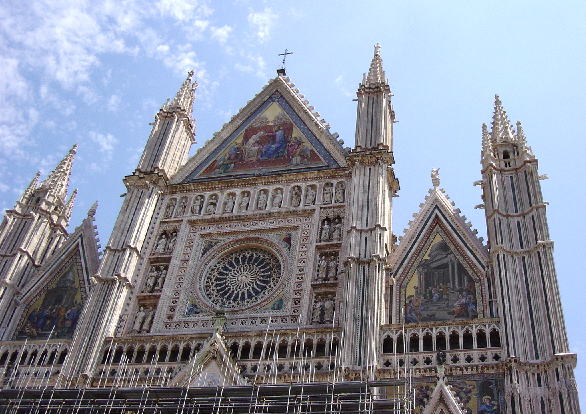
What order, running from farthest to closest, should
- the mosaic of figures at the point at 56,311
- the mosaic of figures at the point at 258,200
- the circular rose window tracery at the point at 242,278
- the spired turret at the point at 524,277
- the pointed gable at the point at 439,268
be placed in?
1. the mosaic of figures at the point at 258,200
2. the mosaic of figures at the point at 56,311
3. the circular rose window tracery at the point at 242,278
4. the pointed gable at the point at 439,268
5. the spired turret at the point at 524,277

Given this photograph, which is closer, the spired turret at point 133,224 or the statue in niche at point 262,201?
the spired turret at point 133,224

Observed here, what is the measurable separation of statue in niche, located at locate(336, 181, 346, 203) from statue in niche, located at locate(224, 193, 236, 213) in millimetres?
2949

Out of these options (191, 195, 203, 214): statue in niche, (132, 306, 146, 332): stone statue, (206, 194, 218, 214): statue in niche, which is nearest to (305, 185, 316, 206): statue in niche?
(206, 194, 218, 214): statue in niche

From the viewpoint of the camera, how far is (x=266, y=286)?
19875 mm

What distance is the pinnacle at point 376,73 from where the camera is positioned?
23.9 meters

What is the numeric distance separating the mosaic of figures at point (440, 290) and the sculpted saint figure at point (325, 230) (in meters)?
2.58

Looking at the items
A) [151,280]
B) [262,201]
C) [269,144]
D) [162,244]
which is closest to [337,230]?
[262,201]

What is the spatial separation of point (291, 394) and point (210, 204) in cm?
817

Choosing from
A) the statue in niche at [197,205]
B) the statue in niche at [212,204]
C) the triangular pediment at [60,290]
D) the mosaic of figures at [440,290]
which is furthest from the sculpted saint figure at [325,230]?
the triangular pediment at [60,290]

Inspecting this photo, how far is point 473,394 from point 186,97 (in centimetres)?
1452

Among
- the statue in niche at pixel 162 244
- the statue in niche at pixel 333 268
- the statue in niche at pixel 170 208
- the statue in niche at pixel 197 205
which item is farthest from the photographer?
the statue in niche at pixel 170 208

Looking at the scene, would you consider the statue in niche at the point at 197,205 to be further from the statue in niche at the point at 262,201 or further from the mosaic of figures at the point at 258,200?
the statue in niche at the point at 262,201

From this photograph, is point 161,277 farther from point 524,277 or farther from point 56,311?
point 524,277

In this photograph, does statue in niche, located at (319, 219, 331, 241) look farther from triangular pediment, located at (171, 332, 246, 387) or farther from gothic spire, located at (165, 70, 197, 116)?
gothic spire, located at (165, 70, 197, 116)
